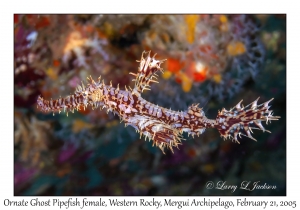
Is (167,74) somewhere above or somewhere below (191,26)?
below

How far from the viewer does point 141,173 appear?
136 inches

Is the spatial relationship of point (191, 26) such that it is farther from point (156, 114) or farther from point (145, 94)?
point (156, 114)

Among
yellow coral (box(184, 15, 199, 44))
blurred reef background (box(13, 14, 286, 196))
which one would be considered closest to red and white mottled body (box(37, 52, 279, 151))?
blurred reef background (box(13, 14, 286, 196))

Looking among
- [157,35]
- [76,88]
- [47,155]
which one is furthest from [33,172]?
[157,35]

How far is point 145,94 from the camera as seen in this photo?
10.8 feet

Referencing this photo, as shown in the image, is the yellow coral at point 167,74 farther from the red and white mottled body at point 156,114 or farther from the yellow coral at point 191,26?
the yellow coral at point 191,26

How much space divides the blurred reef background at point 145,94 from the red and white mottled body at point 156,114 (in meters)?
0.07

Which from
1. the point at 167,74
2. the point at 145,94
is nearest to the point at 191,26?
the point at 167,74

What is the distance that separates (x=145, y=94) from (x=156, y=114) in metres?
0.19

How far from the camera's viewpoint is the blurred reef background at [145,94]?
3336 mm

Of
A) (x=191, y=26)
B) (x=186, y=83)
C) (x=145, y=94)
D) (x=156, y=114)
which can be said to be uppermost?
(x=191, y=26)

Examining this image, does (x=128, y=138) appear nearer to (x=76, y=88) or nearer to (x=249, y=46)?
(x=76, y=88)

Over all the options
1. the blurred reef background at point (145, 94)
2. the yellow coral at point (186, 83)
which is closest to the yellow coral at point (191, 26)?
the blurred reef background at point (145, 94)

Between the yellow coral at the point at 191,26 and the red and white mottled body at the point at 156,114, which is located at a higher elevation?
the yellow coral at the point at 191,26
